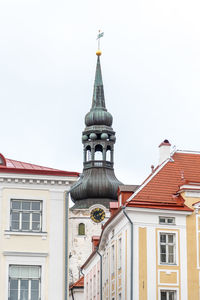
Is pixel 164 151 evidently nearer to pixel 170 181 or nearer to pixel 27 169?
pixel 170 181

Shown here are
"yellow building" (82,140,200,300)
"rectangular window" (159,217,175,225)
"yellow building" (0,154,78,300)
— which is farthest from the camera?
"rectangular window" (159,217,175,225)

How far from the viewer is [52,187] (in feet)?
122

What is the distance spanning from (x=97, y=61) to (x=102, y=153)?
51.2 feet

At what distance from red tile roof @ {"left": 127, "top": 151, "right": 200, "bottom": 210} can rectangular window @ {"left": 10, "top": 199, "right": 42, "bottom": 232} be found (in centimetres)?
679

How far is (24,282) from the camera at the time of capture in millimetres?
36219

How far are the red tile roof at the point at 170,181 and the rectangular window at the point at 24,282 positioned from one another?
7.74 meters

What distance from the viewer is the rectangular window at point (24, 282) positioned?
1419 inches

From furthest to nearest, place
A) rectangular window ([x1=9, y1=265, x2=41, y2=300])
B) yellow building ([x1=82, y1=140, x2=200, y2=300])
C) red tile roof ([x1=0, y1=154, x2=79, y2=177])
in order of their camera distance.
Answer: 1. yellow building ([x1=82, y1=140, x2=200, y2=300])
2. red tile roof ([x1=0, y1=154, x2=79, y2=177])
3. rectangular window ([x1=9, y1=265, x2=41, y2=300])

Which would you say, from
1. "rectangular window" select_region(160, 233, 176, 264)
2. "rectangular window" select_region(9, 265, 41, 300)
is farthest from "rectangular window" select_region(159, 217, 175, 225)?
"rectangular window" select_region(9, 265, 41, 300)

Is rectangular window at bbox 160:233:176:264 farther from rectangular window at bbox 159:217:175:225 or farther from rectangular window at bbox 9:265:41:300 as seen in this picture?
rectangular window at bbox 9:265:41:300

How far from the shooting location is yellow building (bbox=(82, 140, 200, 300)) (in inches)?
1639

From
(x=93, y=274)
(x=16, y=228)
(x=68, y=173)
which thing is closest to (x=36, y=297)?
(x=16, y=228)

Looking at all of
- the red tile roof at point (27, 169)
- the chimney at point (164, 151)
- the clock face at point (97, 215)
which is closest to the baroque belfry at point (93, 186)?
the clock face at point (97, 215)

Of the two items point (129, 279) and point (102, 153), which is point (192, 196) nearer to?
point (129, 279)
